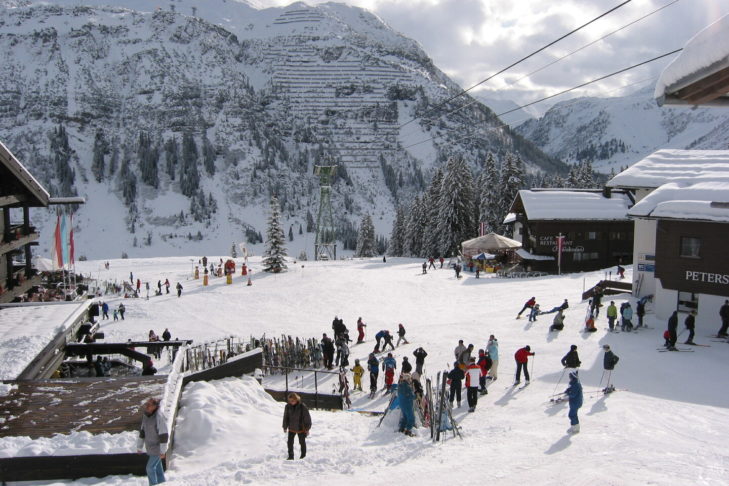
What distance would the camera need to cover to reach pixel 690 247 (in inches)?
800

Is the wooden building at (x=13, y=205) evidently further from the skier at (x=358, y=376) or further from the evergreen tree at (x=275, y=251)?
the evergreen tree at (x=275, y=251)

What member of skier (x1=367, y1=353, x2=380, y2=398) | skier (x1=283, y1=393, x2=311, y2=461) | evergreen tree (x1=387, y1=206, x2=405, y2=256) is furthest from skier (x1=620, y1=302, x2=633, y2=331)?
evergreen tree (x1=387, y1=206, x2=405, y2=256)

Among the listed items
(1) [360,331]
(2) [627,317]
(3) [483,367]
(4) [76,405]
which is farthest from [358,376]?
(2) [627,317]

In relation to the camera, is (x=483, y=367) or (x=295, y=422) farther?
(x=483, y=367)

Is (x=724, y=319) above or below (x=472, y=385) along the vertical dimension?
above

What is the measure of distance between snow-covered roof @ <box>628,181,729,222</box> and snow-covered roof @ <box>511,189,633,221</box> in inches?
699

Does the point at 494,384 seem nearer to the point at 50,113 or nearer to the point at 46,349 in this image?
the point at 46,349

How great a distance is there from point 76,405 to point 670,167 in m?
30.4

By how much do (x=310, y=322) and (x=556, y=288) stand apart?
47.2ft

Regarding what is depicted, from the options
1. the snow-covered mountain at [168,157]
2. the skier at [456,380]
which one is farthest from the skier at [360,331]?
the snow-covered mountain at [168,157]

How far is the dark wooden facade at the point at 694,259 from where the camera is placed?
62.7ft

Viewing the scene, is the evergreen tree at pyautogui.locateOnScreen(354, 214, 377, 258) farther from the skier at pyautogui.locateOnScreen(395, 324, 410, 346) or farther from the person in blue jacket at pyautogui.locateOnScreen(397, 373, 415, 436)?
the person in blue jacket at pyautogui.locateOnScreen(397, 373, 415, 436)

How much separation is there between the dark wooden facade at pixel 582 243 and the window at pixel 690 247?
19974 millimetres

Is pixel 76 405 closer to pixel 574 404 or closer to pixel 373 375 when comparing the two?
pixel 373 375
